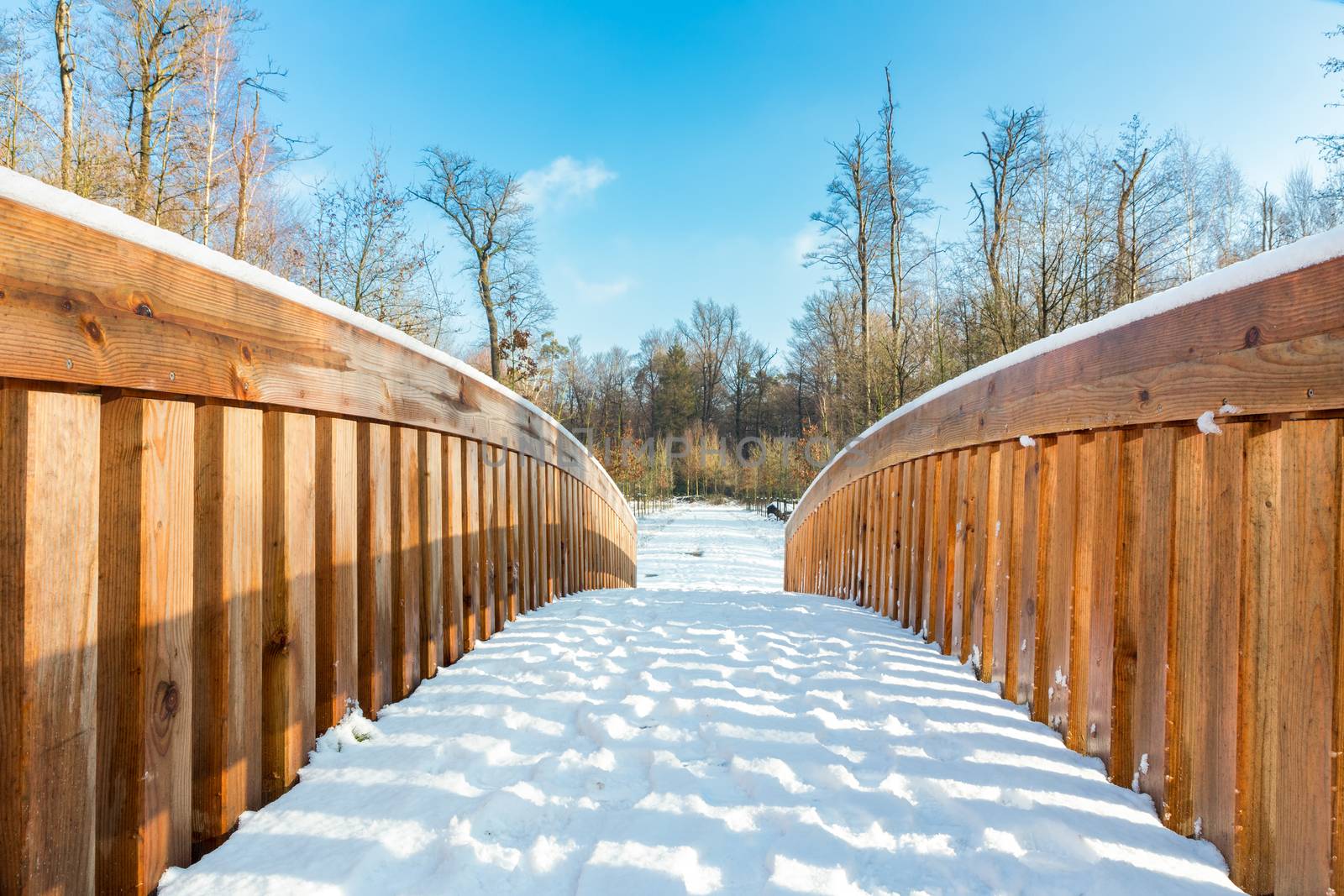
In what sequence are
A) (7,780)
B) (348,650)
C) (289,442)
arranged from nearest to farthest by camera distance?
(7,780), (289,442), (348,650)

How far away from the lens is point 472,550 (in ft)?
7.54

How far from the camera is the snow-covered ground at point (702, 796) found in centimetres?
106

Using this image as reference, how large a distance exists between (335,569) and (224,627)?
36 centimetres

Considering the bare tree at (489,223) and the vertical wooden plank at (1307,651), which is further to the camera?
the bare tree at (489,223)

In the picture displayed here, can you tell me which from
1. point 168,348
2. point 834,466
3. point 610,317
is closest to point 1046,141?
point 834,466

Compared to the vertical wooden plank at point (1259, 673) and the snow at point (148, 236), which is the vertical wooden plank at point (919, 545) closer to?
the vertical wooden plank at point (1259, 673)

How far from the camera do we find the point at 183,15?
7.92 metres

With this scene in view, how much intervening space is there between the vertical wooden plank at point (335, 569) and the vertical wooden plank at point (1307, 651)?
76.0 inches

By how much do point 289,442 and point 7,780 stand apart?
72 cm

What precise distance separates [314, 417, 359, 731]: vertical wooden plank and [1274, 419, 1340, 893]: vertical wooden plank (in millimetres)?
1931

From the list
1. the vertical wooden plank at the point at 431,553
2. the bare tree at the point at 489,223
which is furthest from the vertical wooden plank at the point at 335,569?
the bare tree at the point at 489,223

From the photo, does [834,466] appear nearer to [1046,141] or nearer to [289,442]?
[289,442]

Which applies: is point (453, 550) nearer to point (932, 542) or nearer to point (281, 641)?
point (281, 641)

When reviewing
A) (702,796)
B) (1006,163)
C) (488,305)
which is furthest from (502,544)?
(488,305)
